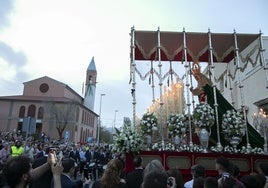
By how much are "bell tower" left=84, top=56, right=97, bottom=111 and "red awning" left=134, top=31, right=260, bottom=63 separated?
2447 inches

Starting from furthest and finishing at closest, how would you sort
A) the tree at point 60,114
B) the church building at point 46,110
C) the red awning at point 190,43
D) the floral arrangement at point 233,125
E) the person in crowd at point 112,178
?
the church building at point 46,110
the tree at point 60,114
the red awning at point 190,43
the floral arrangement at point 233,125
the person in crowd at point 112,178

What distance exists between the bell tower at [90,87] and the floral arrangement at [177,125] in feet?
210

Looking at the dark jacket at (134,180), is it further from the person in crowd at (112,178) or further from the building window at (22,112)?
the building window at (22,112)

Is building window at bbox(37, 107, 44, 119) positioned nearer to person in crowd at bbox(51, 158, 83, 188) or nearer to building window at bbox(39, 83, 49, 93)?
building window at bbox(39, 83, 49, 93)

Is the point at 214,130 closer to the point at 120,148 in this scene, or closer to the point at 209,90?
the point at 209,90

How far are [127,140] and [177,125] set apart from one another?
2.48 m

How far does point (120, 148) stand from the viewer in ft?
27.6

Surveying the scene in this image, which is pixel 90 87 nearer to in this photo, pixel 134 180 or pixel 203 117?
pixel 203 117

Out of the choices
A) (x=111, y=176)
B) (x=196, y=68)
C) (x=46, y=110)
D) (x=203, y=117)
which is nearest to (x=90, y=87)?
(x=46, y=110)

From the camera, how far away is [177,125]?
393 inches

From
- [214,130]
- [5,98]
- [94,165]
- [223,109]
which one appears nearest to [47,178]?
[214,130]

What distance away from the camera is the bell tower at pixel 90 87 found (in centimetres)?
7388

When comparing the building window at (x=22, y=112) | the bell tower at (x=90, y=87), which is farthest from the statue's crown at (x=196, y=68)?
the bell tower at (x=90, y=87)

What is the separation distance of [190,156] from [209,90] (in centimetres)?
407
